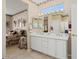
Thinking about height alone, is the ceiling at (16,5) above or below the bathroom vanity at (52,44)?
above

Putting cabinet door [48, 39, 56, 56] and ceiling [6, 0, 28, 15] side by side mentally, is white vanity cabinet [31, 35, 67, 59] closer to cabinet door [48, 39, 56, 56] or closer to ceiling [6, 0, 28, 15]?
cabinet door [48, 39, 56, 56]

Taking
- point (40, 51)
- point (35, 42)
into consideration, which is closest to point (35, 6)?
point (35, 42)

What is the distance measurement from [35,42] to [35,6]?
6.97ft

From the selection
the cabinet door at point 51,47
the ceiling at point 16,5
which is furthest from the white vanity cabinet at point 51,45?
the ceiling at point 16,5

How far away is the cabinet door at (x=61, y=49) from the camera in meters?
3.61

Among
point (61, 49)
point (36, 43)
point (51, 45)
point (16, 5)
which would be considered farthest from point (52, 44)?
point (16, 5)

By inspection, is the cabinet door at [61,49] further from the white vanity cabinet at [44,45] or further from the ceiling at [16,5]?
the ceiling at [16,5]

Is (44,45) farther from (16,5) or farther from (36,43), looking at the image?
(16,5)

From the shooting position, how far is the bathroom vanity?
12.1ft

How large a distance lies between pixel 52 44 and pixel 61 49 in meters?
0.51

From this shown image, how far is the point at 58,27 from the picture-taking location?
4.42 m

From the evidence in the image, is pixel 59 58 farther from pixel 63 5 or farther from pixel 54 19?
pixel 63 5

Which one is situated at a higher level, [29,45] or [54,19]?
[54,19]

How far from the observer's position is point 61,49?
3746mm
